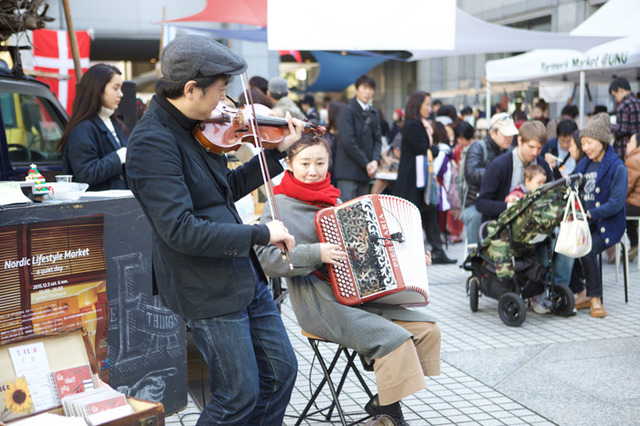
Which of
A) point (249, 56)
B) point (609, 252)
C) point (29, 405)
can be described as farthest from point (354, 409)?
point (249, 56)

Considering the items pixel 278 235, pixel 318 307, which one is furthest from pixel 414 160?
pixel 278 235

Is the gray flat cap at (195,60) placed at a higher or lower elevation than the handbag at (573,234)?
higher

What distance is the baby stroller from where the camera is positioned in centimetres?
552

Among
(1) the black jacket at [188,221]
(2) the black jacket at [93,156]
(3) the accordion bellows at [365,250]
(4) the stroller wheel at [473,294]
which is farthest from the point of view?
(4) the stroller wheel at [473,294]

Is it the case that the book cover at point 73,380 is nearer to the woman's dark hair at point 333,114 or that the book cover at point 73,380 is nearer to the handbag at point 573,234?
the handbag at point 573,234

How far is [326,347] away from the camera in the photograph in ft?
17.2

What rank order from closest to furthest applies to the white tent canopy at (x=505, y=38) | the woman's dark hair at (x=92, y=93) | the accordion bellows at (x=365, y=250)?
the accordion bellows at (x=365, y=250), the woman's dark hair at (x=92, y=93), the white tent canopy at (x=505, y=38)

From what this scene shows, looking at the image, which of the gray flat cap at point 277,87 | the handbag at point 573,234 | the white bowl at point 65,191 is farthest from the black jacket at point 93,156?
the handbag at point 573,234

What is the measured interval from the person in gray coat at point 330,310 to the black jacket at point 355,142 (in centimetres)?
430

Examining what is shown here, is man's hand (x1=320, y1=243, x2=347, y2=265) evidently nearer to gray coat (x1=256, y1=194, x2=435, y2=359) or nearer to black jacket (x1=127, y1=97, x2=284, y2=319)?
gray coat (x1=256, y1=194, x2=435, y2=359)

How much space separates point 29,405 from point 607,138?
526 cm

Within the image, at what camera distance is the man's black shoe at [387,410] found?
3354 mm

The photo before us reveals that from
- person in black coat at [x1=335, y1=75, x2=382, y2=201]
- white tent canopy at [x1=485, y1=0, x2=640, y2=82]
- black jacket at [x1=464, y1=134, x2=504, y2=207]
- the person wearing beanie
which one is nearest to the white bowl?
the person wearing beanie

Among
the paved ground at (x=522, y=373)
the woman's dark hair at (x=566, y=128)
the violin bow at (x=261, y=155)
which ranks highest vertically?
the woman's dark hair at (x=566, y=128)
